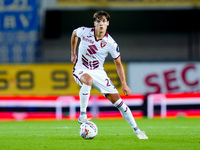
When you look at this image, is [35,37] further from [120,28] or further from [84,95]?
[84,95]

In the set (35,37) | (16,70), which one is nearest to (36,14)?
(35,37)

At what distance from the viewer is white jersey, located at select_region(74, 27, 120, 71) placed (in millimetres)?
7816

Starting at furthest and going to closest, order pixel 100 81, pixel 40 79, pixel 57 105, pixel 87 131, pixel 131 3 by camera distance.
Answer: pixel 131 3 → pixel 40 79 → pixel 57 105 → pixel 100 81 → pixel 87 131

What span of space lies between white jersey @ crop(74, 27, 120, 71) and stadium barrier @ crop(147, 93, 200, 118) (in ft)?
23.4

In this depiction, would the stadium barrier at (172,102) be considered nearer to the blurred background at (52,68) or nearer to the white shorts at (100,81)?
the blurred background at (52,68)

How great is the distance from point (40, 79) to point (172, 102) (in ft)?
13.8

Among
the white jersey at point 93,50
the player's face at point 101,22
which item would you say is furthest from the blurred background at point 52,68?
the player's face at point 101,22

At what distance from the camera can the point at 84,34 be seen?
26.0 feet

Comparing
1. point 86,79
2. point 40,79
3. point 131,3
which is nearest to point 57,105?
point 40,79

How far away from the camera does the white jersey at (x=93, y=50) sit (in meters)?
7.82

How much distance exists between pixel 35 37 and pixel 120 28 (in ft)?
18.0

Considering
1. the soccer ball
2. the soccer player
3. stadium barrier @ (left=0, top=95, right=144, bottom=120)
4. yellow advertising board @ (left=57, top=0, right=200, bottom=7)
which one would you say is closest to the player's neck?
the soccer player

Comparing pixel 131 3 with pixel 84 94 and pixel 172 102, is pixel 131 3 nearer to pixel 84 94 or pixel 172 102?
pixel 172 102

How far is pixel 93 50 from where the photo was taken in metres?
7.82
